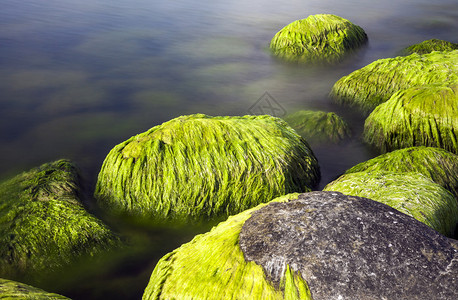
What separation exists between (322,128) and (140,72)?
516 centimetres

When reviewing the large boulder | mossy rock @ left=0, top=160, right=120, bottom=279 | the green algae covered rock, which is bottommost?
mossy rock @ left=0, top=160, right=120, bottom=279

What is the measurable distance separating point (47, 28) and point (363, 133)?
1011cm

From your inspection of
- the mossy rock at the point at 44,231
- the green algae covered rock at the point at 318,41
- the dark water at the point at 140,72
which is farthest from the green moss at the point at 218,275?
the green algae covered rock at the point at 318,41

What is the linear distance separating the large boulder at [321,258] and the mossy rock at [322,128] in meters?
3.58

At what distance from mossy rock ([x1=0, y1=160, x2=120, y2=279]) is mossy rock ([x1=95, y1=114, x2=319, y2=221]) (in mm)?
519

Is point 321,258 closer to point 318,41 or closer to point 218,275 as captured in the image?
point 218,275

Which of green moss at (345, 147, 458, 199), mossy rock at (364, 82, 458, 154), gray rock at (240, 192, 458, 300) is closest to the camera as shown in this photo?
gray rock at (240, 192, 458, 300)

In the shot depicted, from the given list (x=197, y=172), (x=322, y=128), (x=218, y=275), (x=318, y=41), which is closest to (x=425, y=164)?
(x=322, y=128)

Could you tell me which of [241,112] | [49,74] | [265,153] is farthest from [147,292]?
[49,74]

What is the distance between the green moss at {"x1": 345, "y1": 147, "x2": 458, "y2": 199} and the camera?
4594mm

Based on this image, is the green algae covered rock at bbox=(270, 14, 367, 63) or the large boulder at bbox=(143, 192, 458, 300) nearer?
the large boulder at bbox=(143, 192, 458, 300)

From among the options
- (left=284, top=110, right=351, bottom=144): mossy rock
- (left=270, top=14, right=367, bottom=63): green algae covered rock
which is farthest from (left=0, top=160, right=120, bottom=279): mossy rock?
(left=270, top=14, right=367, bottom=63): green algae covered rock

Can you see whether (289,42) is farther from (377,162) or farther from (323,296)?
(323,296)

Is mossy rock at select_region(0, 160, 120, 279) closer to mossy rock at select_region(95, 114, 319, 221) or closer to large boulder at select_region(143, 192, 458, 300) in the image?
mossy rock at select_region(95, 114, 319, 221)
